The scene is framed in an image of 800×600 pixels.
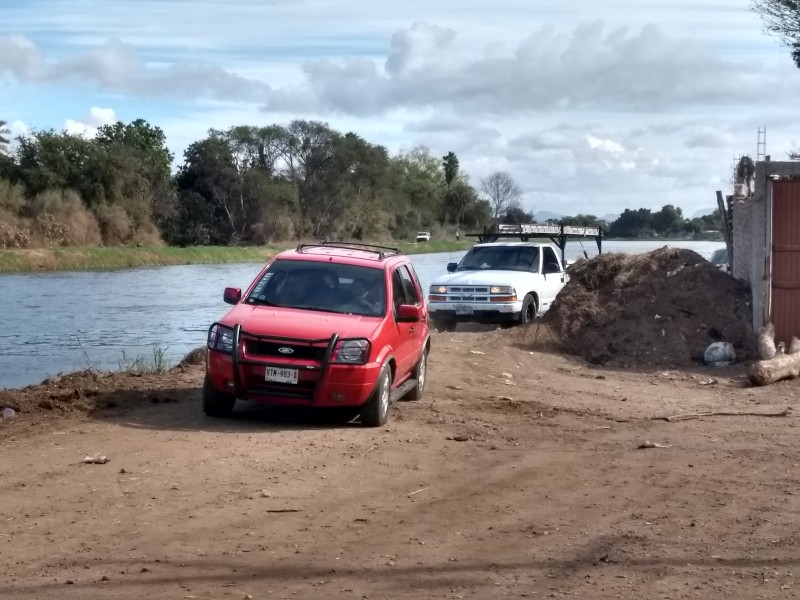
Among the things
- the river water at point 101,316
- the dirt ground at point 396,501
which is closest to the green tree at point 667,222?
the river water at point 101,316

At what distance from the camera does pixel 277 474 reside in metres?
8.97

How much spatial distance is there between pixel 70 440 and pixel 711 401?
787cm

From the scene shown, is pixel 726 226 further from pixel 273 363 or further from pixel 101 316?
pixel 101 316

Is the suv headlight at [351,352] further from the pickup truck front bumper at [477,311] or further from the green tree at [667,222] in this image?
the green tree at [667,222]

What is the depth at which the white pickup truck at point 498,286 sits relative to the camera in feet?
68.5

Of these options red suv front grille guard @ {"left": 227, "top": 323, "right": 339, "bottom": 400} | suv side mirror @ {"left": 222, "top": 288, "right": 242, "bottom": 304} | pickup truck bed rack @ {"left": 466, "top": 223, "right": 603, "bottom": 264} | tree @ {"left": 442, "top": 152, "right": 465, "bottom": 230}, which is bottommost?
red suv front grille guard @ {"left": 227, "top": 323, "right": 339, "bottom": 400}

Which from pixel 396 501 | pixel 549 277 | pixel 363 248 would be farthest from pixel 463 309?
pixel 396 501

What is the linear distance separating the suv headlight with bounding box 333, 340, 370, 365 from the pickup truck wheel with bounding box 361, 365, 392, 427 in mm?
287

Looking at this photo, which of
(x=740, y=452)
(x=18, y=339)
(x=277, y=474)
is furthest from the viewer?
(x=18, y=339)

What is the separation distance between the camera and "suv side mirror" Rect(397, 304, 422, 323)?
11820mm

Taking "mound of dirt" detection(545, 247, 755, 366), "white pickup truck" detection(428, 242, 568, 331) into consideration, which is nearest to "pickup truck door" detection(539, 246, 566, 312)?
"white pickup truck" detection(428, 242, 568, 331)

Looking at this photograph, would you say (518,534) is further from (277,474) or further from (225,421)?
(225,421)

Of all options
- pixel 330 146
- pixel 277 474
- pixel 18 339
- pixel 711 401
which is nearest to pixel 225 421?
pixel 277 474

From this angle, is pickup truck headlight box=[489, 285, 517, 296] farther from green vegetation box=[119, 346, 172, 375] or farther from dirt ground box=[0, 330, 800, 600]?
dirt ground box=[0, 330, 800, 600]
